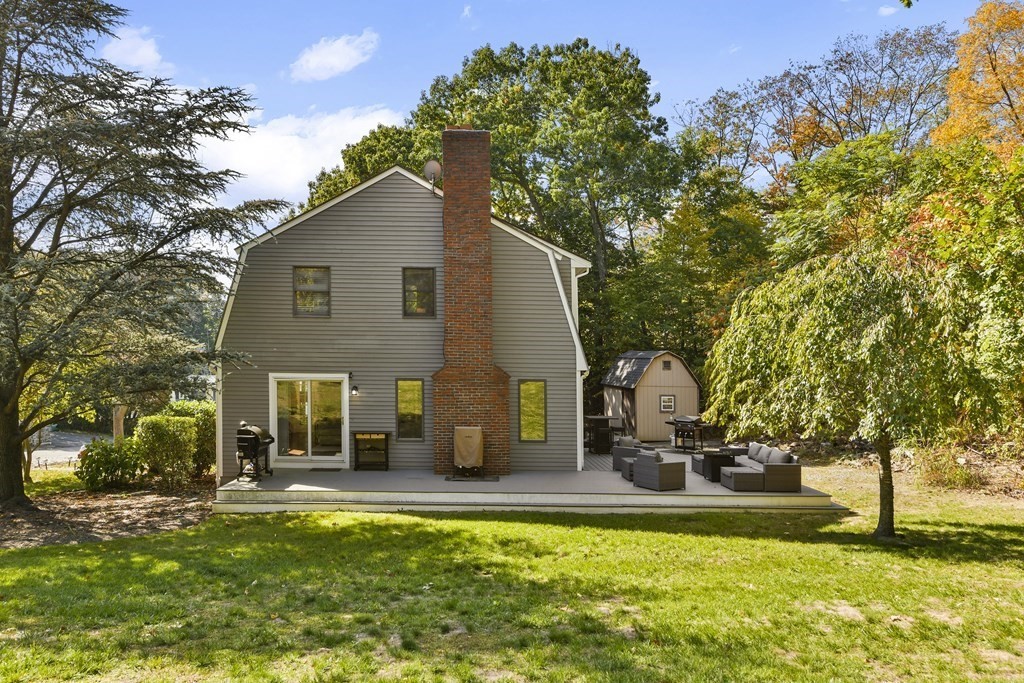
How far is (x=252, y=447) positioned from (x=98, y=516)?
8.83 ft

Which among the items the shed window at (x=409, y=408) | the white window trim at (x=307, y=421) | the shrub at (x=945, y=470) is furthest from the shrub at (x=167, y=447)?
the shrub at (x=945, y=470)

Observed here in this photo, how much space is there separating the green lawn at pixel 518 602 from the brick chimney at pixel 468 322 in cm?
264

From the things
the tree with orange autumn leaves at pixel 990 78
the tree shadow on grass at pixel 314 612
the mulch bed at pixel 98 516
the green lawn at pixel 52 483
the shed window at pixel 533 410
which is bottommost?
the green lawn at pixel 52 483

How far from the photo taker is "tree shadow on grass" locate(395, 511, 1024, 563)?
9039 millimetres

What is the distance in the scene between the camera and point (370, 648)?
532 cm

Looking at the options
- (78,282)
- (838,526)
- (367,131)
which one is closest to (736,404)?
(838,526)

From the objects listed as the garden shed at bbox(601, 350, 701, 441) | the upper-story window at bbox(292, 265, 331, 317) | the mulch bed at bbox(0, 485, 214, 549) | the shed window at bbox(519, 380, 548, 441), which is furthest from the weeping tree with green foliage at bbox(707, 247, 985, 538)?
the garden shed at bbox(601, 350, 701, 441)

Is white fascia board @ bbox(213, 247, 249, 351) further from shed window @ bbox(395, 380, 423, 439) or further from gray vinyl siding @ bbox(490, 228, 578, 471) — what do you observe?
gray vinyl siding @ bbox(490, 228, 578, 471)

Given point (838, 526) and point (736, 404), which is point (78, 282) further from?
point (838, 526)

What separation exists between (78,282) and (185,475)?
541cm

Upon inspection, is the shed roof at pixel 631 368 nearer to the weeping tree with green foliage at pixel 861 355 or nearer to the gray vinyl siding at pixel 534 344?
Answer: the gray vinyl siding at pixel 534 344

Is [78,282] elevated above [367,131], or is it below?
below

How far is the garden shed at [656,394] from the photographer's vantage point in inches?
775

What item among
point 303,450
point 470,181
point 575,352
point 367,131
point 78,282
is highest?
point 367,131
